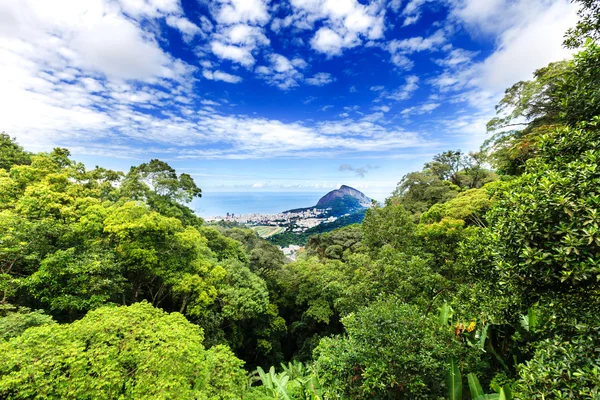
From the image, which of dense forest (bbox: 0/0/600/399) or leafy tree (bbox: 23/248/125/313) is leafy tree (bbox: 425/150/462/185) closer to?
dense forest (bbox: 0/0/600/399)

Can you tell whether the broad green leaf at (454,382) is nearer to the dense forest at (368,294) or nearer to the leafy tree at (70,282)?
the dense forest at (368,294)

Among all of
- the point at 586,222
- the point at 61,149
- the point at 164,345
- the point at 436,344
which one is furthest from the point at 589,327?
the point at 61,149

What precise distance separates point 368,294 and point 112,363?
7335 mm

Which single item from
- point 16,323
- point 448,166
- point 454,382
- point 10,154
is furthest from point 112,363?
point 448,166

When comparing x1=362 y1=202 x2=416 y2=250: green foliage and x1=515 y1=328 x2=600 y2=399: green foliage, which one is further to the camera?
x1=362 y1=202 x2=416 y2=250: green foliage

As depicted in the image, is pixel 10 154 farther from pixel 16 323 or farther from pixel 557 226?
pixel 557 226

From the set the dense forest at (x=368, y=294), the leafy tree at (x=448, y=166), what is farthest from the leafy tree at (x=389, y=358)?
the leafy tree at (x=448, y=166)

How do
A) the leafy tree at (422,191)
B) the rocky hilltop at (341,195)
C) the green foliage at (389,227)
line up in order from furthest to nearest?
the rocky hilltop at (341,195) < the leafy tree at (422,191) < the green foliage at (389,227)

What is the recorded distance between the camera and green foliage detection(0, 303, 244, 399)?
4.48 meters

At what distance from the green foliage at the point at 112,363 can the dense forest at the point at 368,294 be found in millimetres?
31

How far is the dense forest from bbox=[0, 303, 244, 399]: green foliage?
1.2 inches

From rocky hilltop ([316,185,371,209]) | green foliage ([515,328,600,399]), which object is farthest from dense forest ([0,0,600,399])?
rocky hilltop ([316,185,371,209])

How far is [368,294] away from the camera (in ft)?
29.1

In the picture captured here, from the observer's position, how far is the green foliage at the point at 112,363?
4.48 metres
